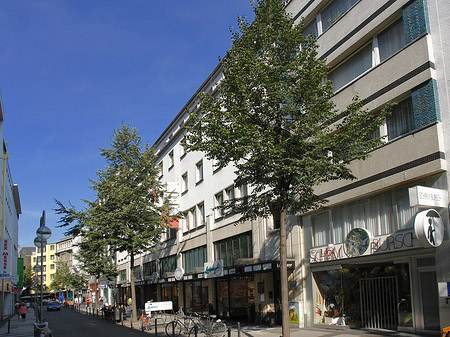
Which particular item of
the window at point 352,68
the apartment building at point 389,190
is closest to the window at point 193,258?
the apartment building at point 389,190

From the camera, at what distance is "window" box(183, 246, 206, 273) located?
3148 cm

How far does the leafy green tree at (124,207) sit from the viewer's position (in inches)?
1135

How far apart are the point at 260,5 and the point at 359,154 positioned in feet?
18.1

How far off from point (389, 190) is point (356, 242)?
Result: 2261 mm

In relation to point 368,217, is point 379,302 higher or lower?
lower

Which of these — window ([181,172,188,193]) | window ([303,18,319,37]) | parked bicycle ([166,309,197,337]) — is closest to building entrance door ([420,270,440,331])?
parked bicycle ([166,309,197,337])

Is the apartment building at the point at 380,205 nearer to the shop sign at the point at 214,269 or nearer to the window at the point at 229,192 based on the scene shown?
the shop sign at the point at 214,269

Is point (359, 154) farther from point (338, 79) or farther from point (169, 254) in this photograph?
point (169, 254)

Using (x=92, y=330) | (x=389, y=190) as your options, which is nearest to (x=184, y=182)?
(x=92, y=330)

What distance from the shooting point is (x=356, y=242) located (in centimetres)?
1656

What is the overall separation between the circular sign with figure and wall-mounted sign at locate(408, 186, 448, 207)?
3.28m

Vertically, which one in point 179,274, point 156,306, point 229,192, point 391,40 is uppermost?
point 391,40

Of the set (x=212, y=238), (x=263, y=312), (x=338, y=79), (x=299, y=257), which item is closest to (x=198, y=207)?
(x=212, y=238)

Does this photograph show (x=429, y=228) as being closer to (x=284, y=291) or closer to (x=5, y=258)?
(x=284, y=291)
